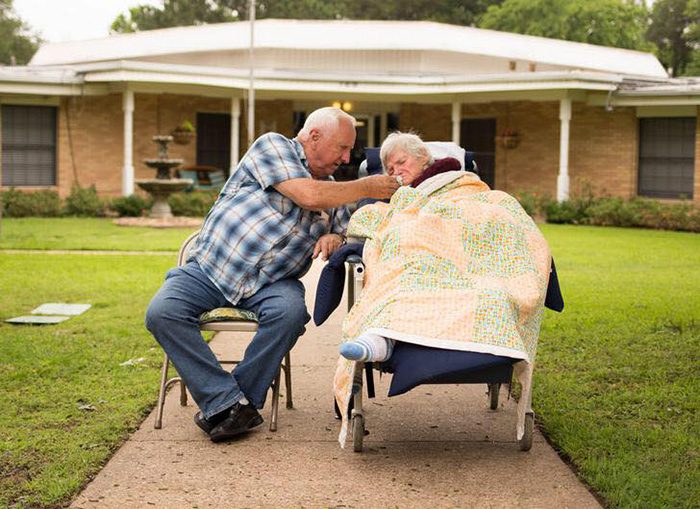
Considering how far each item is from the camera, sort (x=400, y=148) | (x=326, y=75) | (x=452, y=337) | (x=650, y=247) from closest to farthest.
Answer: (x=452, y=337) < (x=400, y=148) < (x=650, y=247) < (x=326, y=75)

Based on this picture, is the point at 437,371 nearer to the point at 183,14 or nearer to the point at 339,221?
the point at 339,221

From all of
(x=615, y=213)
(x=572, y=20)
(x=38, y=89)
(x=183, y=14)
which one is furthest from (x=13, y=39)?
(x=615, y=213)

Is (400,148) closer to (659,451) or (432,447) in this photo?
(432,447)

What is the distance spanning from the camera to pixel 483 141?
2428 cm

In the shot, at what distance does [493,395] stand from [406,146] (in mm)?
1384

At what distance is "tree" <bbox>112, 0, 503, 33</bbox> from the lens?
47.9m

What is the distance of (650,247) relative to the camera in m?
14.8

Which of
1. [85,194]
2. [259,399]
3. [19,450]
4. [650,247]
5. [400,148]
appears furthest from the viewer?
[85,194]

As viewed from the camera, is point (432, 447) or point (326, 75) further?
point (326, 75)

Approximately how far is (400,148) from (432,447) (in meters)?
1.59

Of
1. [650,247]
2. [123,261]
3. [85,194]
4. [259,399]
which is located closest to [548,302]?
[259,399]

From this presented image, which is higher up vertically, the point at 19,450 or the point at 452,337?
the point at 452,337

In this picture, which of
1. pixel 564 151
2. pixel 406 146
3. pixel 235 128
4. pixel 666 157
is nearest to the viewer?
pixel 406 146

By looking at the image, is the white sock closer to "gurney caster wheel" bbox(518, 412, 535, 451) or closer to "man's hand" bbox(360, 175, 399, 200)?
"gurney caster wheel" bbox(518, 412, 535, 451)
